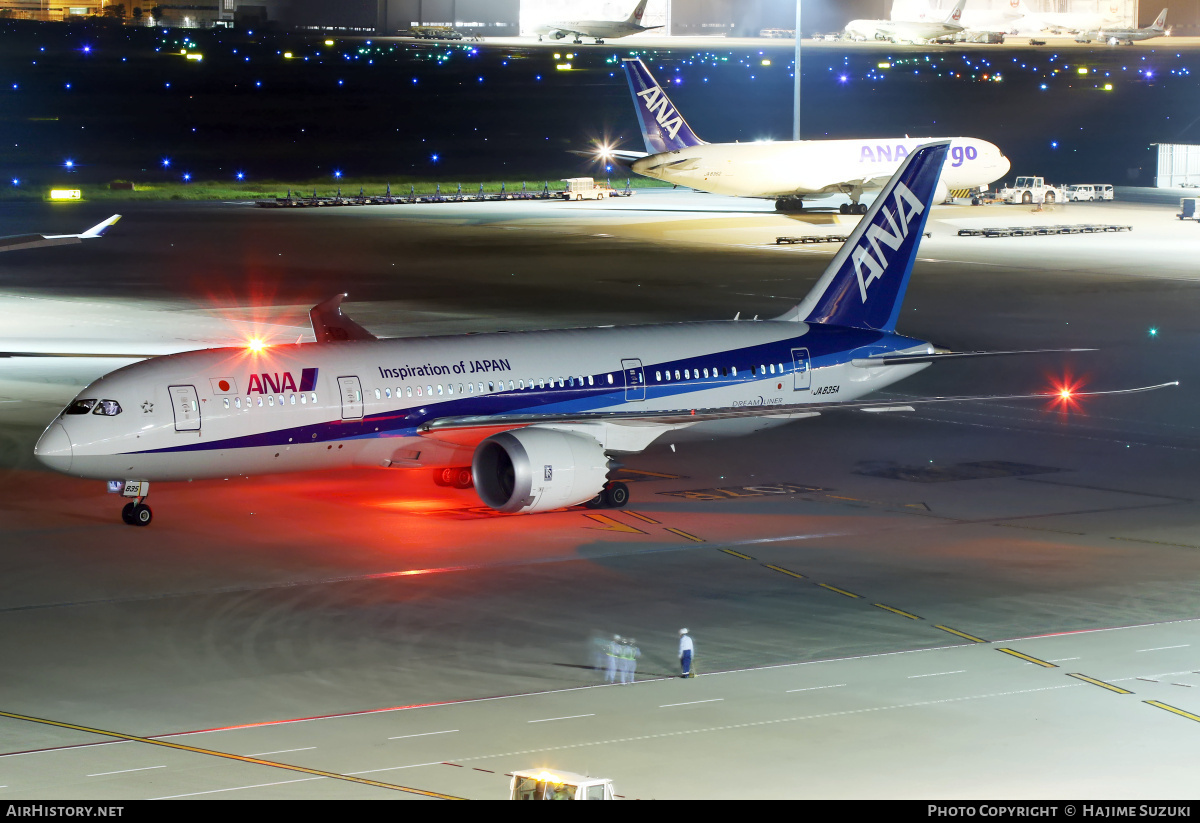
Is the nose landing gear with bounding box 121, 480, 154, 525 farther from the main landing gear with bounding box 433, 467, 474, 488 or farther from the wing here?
the main landing gear with bounding box 433, 467, 474, 488

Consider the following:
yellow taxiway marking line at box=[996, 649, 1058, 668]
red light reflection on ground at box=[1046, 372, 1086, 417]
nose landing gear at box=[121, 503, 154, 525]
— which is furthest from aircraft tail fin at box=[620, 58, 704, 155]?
yellow taxiway marking line at box=[996, 649, 1058, 668]

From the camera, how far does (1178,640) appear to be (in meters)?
25.5

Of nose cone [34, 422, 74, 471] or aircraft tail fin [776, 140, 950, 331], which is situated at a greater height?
aircraft tail fin [776, 140, 950, 331]

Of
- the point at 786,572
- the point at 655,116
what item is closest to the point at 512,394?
the point at 786,572

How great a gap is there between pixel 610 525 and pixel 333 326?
10764 millimetres

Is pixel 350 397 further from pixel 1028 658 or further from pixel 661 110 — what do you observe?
pixel 661 110

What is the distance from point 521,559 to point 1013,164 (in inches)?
4742

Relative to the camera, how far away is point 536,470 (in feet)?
105

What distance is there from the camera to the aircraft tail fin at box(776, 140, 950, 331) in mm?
39781

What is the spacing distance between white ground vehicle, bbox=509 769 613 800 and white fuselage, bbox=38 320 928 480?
19230 millimetres

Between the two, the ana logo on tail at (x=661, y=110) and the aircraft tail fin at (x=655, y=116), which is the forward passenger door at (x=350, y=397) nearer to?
the aircraft tail fin at (x=655, y=116)

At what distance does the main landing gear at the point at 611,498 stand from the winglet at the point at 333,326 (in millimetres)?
8667

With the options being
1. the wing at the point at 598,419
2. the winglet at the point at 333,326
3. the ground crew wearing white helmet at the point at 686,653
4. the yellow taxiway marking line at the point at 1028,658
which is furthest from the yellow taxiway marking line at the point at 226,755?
the winglet at the point at 333,326

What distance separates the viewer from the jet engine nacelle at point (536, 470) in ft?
105
